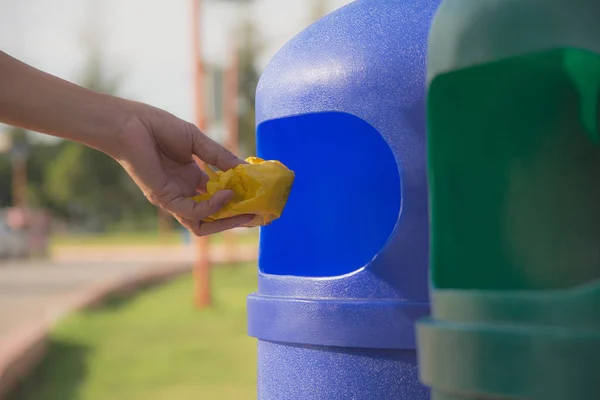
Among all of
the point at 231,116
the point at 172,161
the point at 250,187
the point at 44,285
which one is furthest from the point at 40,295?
the point at 250,187

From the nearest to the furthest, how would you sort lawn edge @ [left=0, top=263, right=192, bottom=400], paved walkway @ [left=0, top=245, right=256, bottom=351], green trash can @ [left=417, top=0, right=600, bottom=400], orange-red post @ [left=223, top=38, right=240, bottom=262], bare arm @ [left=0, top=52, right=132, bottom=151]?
1. green trash can @ [left=417, top=0, right=600, bottom=400]
2. bare arm @ [left=0, top=52, right=132, bottom=151]
3. lawn edge @ [left=0, top=263, right=192, bottom=400]
4. paved walkway @ [left=0, top=245, right=256, bottom=351]
5. orange-red post @ [left=223, top=38, right=240, bottom=262]

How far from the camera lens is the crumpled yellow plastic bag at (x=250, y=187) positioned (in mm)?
1848

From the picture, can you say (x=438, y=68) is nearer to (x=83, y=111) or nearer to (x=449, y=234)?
(x=449, y=234)

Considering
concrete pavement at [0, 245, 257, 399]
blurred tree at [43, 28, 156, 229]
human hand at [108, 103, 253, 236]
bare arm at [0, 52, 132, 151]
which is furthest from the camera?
blurred tree at [43, 28, 156, 229]

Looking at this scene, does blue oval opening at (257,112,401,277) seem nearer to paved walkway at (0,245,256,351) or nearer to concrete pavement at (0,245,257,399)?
concrete pavement at (0,245,257,399)

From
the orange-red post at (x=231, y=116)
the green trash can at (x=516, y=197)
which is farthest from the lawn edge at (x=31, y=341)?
the orange-red post at (x=231, y=116)

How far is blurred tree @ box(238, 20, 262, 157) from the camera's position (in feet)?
93.1

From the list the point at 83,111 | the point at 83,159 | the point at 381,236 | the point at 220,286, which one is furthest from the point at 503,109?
the point at 83,159

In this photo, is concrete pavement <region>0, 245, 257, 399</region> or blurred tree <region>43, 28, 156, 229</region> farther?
blurred tree <region>43, 28, 156, 229</region>

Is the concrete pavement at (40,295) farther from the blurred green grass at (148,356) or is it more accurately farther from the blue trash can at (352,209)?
the blue trash can at (352,209)

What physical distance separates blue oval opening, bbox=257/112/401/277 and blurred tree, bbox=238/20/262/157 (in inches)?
968

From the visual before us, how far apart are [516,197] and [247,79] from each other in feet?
105

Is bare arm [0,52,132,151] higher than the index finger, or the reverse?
bare arm [0,52,132,151]

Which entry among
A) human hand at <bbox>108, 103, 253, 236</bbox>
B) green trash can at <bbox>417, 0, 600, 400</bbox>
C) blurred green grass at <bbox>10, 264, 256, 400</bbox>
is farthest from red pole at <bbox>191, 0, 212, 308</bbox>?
green trash can at <bbox>417, 0, 600, 400</bbox>
